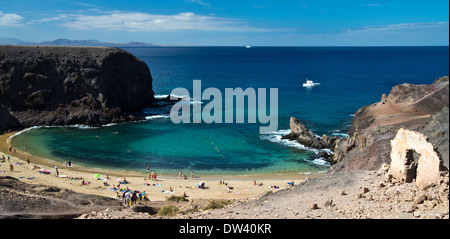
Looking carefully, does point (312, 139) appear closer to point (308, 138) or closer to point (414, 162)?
point (308, 138)

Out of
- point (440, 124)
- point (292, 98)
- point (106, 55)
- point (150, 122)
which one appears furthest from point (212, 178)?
point (292, 98)

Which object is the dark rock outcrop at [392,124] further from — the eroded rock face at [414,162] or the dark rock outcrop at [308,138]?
the dark rock outcrop at [308,138]

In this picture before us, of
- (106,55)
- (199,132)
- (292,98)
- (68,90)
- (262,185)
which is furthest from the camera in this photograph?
(292,98)

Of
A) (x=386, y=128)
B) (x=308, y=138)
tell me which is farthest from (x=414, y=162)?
(x=308, y=138)

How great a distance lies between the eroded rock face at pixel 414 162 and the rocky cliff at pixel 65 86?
51.6 metres

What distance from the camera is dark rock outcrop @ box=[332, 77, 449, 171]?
79.1 ft

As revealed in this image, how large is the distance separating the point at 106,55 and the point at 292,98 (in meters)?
40.4

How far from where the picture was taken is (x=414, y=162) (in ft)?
57.9

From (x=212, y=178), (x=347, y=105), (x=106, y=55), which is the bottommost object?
(x=212, y=178)

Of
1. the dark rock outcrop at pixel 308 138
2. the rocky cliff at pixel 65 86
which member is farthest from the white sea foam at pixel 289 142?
the rocky cliff at pixel 65 86

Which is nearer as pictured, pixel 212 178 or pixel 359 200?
pixel 359 200

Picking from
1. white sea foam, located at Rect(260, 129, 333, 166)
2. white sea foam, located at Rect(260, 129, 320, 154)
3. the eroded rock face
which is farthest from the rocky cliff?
the eroded rock face

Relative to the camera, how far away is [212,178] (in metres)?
38.9
